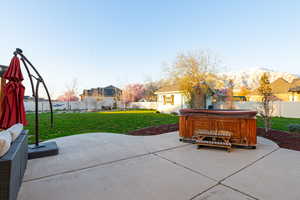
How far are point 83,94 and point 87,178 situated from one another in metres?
31.3

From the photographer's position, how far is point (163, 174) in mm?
2496

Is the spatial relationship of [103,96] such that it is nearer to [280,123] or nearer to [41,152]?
[41,152]

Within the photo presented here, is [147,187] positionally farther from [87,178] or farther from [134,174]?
[87,178]

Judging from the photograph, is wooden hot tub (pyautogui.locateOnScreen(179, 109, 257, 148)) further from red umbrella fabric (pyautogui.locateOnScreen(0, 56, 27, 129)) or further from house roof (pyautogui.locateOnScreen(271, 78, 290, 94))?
house roof (pyautogui.locateOnScreen(271, 78, 290, 94))

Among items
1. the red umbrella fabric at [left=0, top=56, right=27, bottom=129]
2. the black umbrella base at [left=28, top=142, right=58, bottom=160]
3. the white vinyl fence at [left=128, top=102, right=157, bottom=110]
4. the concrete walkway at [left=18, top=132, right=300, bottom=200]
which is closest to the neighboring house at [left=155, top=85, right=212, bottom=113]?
the white vinyl fence at [left=128, top=102, right=157, bottom=110]

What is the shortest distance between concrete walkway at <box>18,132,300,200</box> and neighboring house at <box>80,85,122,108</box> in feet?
65.5

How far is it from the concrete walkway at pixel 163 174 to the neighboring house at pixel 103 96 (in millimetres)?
19954

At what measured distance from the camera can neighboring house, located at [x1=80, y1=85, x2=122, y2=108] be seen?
24.1 meters

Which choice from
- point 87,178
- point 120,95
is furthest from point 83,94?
point 87,178

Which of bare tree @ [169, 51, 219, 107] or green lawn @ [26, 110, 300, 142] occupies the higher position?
bare tree @ [169, 51, 219, 107]

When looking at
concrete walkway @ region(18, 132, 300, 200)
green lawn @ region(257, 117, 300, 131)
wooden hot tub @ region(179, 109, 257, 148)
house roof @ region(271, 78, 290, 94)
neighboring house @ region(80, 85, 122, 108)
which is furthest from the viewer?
neighboring house @ region(80, 85, 122, 108)

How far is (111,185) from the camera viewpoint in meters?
2.16

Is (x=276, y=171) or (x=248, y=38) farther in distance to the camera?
(x=248, y=38)

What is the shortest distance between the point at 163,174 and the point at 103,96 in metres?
27.9
